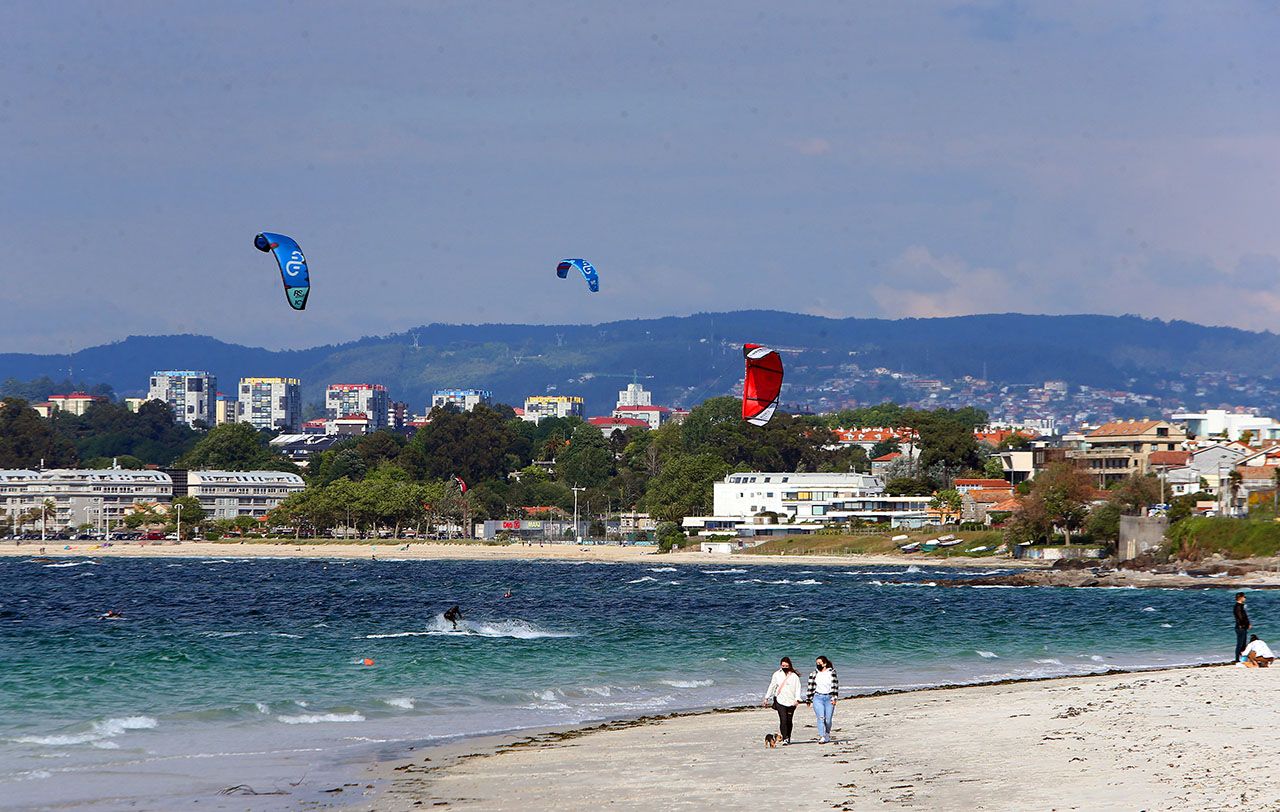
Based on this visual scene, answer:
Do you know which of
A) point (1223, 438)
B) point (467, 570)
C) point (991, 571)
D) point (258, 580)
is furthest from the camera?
point (1223, 438)

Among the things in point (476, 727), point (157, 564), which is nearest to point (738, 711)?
point (476, 727)

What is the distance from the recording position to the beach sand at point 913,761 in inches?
576

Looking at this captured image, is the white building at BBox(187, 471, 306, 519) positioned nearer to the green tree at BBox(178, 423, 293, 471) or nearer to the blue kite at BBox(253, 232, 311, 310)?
the green tree at BBox(178, 423, 293, 471)

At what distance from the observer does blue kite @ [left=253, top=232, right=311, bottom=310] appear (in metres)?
32.0

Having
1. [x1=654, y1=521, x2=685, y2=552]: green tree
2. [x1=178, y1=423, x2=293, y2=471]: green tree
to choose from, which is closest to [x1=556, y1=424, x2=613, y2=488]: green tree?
[x1=178, y1=423, x2=293, y2=471]: green tree

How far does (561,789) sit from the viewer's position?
16344 mm

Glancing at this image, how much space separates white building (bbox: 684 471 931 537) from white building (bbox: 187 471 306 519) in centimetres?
5799

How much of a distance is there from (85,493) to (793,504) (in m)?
77.6

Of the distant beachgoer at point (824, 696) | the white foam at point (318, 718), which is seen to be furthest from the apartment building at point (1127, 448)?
the distant beachgoer at point (824, 696)

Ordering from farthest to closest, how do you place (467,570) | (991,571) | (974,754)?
(467,570) → (991,571) → (974,754)

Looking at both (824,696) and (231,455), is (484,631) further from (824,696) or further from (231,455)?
(231,455)

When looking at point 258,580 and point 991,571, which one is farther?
point 991,571

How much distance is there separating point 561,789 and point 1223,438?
429 ft

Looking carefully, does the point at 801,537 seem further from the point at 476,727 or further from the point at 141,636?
the point at 476,727
